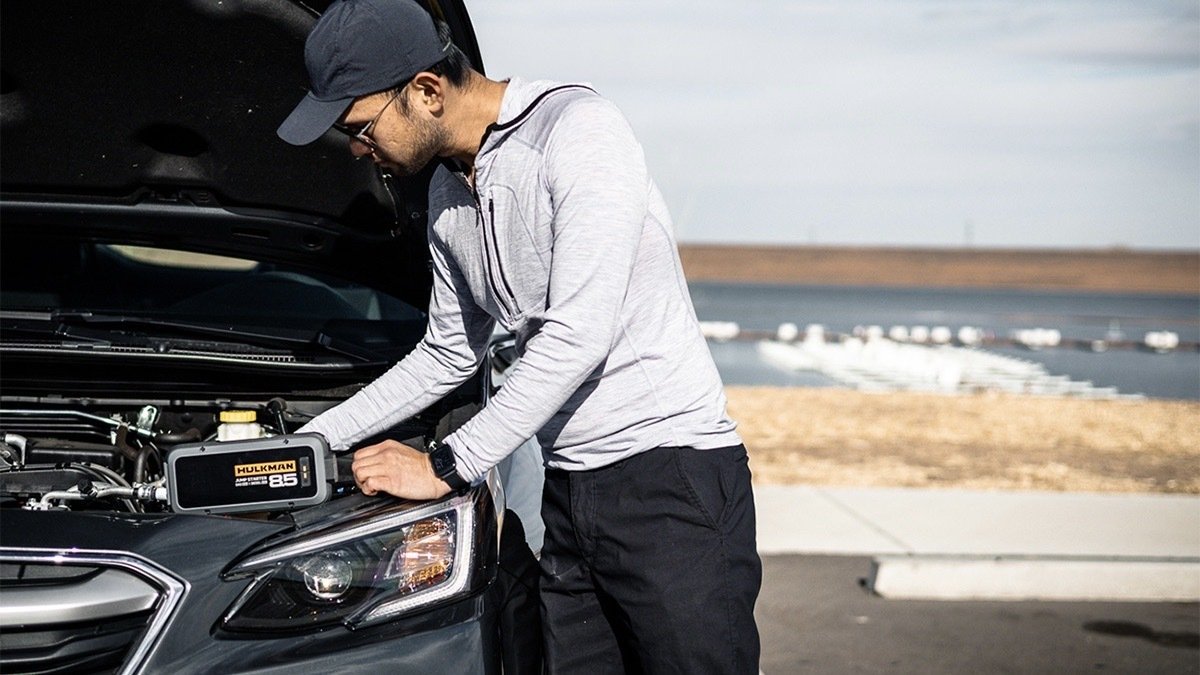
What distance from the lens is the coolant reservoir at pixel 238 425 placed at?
2.89 meters

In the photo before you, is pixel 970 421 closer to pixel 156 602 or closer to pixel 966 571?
pixel 966 571

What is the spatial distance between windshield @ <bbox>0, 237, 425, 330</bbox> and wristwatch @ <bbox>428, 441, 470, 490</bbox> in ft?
3.65

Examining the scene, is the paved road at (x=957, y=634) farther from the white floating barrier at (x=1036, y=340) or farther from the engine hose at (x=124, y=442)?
the white floating barrier at (x=1036, y=340)

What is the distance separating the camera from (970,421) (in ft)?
40.6

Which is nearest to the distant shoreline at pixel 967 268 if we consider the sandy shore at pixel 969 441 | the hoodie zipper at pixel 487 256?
the sandy shore at pixel 969 441

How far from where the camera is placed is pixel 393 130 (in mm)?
2318

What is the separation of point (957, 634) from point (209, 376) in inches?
124

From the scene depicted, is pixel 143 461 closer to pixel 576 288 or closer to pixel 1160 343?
pixel 576 288

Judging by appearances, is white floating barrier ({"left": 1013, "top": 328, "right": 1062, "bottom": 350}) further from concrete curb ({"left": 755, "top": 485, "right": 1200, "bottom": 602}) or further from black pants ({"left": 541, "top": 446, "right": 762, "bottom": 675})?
black pants ({"left": 541, "top": 446, "right": 762, "bottom": 675})

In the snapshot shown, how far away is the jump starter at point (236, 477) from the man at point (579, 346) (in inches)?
5.5

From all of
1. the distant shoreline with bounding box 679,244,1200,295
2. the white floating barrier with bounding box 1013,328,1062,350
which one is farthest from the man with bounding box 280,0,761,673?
the distant shoreline with bounding box 679,244,1200,295

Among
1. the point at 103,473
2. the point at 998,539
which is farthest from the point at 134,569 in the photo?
the point at 998,539

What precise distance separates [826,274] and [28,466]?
191860 millimetres

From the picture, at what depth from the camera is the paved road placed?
4.55 m
